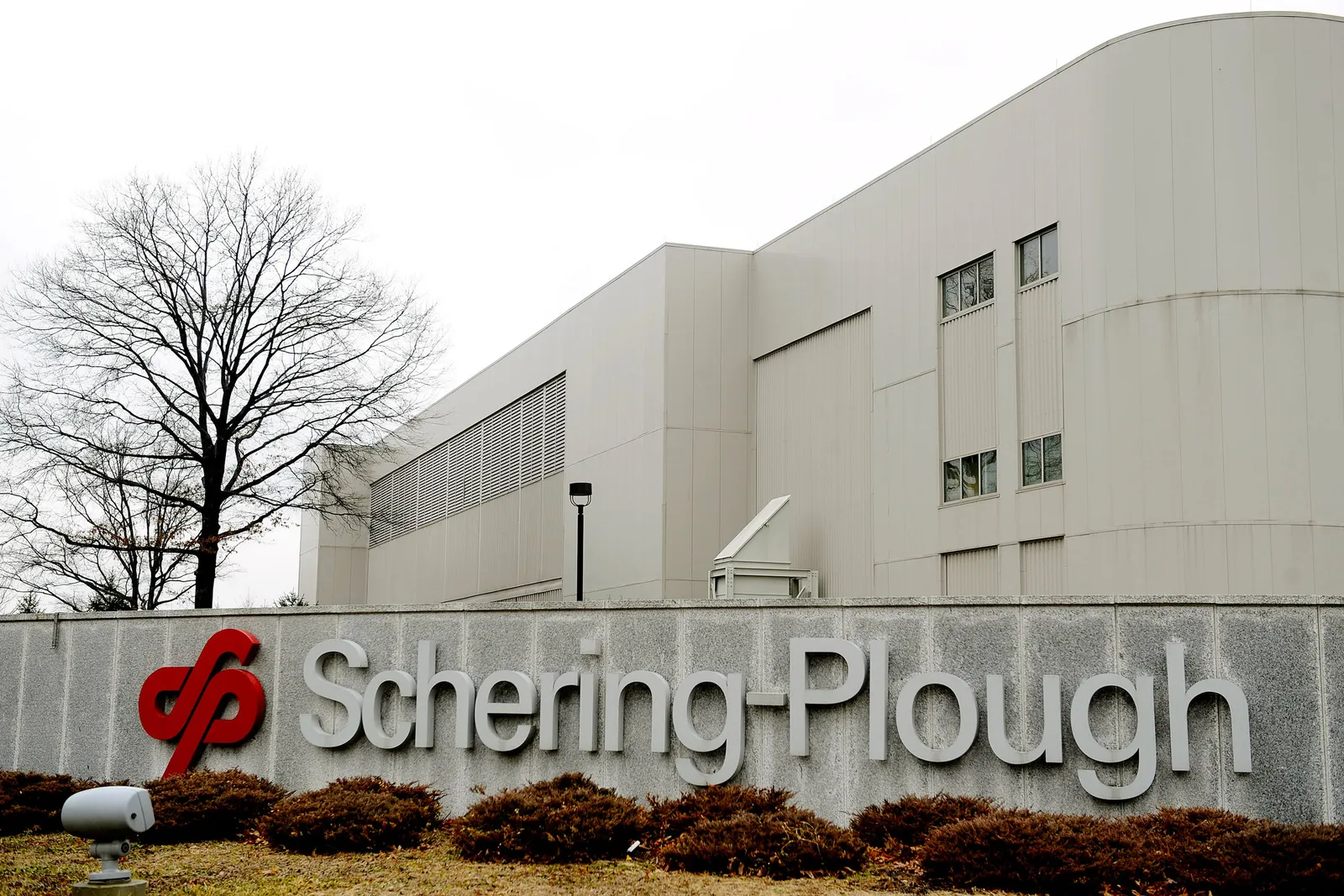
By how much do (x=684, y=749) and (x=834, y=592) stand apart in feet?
43.1

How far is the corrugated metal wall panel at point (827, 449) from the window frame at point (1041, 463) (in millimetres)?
4183

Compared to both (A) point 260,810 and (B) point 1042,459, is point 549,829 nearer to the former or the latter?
(A) point 260,810

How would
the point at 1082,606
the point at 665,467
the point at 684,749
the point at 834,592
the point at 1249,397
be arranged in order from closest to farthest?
the point at 1082,606 < the point at 684,749 < the point at 1249,397 < the point at 834,592 < the point at 665,467

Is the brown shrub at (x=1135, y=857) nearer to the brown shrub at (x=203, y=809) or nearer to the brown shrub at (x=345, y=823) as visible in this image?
the brown shrub at (x=345, y=823)

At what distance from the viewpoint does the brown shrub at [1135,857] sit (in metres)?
10.9

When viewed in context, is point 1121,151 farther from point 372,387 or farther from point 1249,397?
point 372,387

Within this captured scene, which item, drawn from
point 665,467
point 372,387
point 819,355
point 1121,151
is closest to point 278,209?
point 372,387

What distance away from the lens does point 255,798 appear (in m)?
15.2

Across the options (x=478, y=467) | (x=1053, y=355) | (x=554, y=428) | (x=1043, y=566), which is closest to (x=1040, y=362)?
(x=1053, y=355)

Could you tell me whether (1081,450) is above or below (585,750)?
above

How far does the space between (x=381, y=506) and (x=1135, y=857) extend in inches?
1909

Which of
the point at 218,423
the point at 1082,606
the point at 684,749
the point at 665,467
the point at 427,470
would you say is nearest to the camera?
the point at 1082,606

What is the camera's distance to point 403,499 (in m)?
54.1

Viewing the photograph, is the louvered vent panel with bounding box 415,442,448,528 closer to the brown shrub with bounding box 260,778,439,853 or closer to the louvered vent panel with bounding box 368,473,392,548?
the louvered vent panel with bounding box 368,473,392,548
